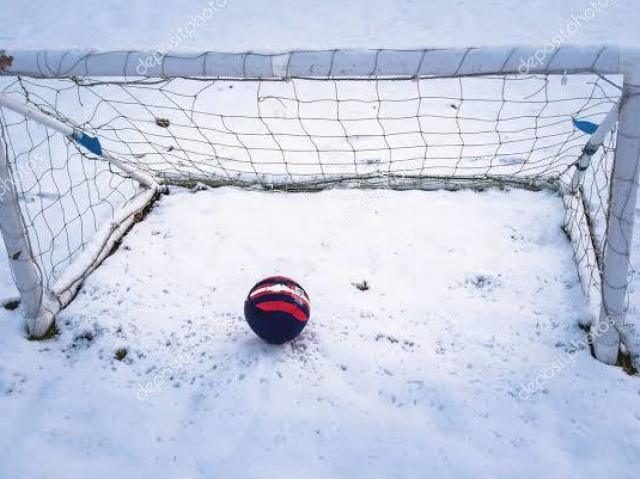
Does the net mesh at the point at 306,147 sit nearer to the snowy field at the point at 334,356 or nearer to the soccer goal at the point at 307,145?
the soccer goal at the point at 307,145

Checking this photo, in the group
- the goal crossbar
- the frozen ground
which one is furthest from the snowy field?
the goal crossbar

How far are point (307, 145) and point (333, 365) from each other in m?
2.90

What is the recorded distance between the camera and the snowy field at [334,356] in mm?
2400

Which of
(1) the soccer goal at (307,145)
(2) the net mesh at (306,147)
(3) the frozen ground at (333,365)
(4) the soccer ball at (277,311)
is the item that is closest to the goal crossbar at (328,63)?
(1) the soccer goal at (307,145)

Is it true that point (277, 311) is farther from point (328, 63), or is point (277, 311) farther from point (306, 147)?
point (306, 147)

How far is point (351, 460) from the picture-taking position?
7.80ft

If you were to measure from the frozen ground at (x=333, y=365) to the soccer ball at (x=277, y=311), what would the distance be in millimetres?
147

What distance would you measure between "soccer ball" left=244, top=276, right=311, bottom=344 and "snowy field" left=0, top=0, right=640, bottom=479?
0.48ft

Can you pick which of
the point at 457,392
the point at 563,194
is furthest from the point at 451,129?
the point at 457,392

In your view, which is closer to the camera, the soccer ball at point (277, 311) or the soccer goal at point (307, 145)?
the soccer goal at point (307, 145)

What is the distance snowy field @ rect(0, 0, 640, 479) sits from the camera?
7.88 feet

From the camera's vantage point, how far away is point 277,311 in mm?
2689

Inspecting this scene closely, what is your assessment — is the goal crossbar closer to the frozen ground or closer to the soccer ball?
the soccer ball

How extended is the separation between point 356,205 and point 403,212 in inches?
13.7
